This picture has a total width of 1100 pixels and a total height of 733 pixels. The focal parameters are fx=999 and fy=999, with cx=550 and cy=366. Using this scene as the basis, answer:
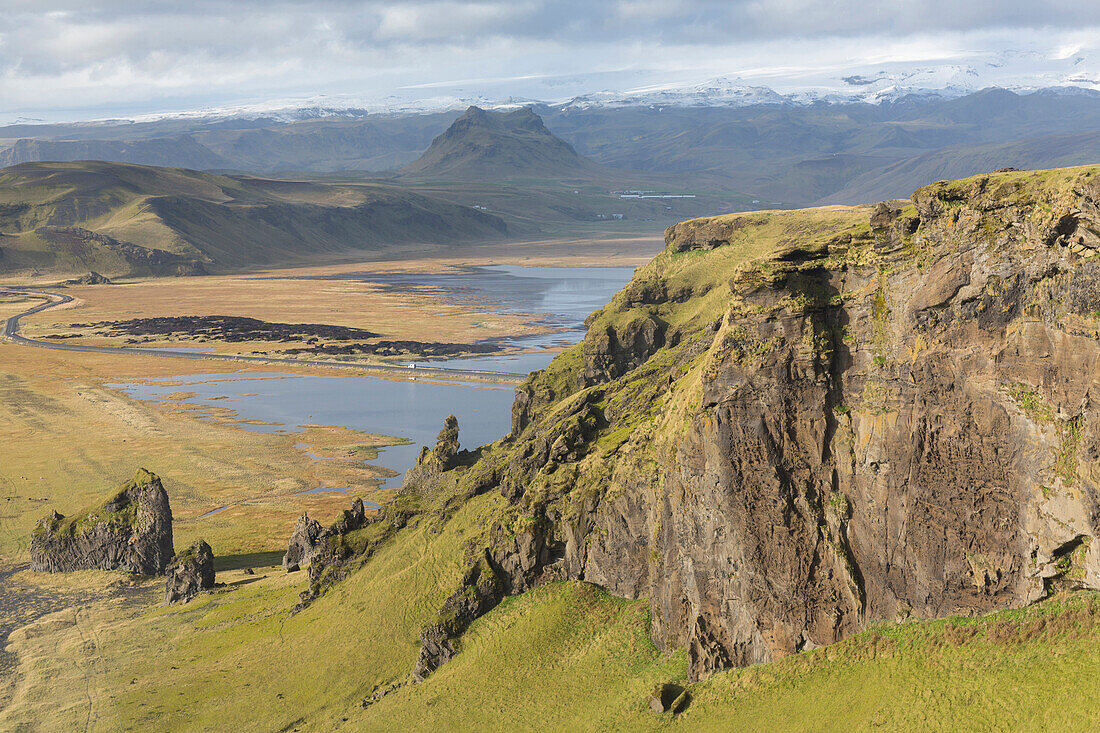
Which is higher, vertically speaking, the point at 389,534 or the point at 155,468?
the point at 389,534

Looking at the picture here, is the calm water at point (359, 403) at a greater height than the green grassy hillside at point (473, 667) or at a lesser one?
lesser

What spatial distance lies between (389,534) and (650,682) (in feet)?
82.8

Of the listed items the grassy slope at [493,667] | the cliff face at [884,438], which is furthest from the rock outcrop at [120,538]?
the cliff face at [884,438]

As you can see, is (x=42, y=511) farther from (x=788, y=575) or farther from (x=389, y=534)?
(x=788, y=575)

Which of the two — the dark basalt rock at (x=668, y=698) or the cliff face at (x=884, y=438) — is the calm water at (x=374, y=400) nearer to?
the dark basalt rock at (x=668, y=698)

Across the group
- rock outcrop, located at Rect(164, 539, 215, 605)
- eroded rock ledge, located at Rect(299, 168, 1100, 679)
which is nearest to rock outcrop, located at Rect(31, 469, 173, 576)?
rock outcrop, located at Rect(164, 539, 215, 605)

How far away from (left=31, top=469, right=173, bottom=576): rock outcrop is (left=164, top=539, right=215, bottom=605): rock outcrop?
22.5 feet

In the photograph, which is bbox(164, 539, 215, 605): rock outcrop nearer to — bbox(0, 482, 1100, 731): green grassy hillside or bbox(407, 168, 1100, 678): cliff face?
bbox(0, 482, 1100, 731): green grassy hillside

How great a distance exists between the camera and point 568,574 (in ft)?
151

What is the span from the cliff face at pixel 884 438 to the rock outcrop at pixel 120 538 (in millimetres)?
40747

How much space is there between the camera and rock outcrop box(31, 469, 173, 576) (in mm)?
70625

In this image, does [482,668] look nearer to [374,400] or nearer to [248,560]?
[248,560]

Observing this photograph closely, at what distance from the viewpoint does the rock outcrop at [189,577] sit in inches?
2520

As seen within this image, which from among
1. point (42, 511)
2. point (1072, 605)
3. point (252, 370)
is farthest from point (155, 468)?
point (1072, 605)
